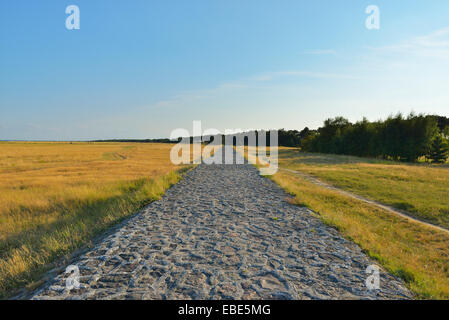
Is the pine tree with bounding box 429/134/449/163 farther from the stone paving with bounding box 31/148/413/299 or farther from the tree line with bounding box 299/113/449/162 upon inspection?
the stone paving with bounding box 31/148/413/299

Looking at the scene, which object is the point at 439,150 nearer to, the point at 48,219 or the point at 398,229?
the point at 398,229

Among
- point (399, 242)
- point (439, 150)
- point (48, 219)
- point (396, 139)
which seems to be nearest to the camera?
point (399, 242)

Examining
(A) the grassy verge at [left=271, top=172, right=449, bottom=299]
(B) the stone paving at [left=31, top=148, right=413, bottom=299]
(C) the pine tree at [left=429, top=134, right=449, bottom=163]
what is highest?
(C) the pine tree at [left=429, top=134, right=449, bottom=163]

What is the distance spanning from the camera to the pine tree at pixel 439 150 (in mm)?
42675

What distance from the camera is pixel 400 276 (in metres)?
4.48

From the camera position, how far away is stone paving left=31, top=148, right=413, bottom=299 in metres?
3.82

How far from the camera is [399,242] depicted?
27.0 ft

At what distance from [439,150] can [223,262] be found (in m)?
54.4

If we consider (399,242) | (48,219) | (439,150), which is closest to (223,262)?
(399,242)

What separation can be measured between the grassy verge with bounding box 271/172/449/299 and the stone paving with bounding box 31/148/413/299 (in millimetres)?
335

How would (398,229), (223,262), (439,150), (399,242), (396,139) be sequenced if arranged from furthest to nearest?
(396,139) → (439,150) → (398,229) → (399,242) → (223,262)

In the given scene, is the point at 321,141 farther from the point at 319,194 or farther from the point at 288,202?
the point at 288,202

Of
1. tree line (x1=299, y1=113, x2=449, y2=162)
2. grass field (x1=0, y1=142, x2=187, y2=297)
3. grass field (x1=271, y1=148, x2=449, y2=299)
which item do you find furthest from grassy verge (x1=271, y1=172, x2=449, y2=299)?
tree line (x1=299, y1=113, x2=449, y2=162)

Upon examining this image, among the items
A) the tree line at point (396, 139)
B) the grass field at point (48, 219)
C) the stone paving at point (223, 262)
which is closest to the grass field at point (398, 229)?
the stone paving at point (223, 262)
